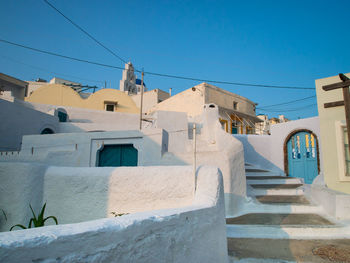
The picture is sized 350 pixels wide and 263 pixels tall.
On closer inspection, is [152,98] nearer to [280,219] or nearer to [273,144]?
[273,144]

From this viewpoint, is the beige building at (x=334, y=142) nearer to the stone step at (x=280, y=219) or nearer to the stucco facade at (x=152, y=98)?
the stone step at (x=280, y=219)

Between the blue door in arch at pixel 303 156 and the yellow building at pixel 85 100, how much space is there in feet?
46.8

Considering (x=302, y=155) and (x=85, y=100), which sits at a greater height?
(x=85, y=100)

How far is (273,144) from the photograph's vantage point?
A: 12188 mm

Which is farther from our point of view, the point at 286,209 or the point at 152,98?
the point at 152,98

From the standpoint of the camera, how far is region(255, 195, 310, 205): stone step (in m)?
7.24

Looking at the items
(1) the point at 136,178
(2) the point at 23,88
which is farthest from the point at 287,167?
(2) the point at 23,88

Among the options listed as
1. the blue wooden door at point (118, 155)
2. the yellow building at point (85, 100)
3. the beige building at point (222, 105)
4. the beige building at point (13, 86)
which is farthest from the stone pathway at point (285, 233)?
the beige building at point (13, 86)

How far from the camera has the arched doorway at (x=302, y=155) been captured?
1037 centimetres

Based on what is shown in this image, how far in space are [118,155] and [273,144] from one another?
741 cm

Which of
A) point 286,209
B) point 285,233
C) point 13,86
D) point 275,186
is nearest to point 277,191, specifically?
point 275,186

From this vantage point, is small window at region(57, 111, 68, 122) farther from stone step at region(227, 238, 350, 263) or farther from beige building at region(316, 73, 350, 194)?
beige building at region(316, 73, 350, 194)

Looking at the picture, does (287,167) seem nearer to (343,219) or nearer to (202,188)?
(343,219)

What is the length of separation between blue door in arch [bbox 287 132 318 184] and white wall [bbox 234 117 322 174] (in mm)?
331
